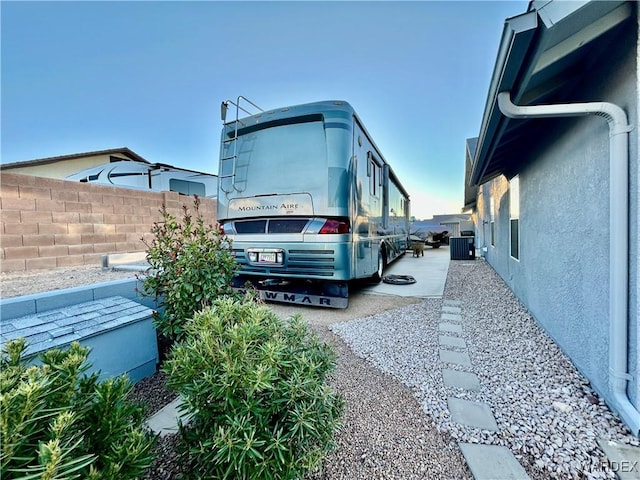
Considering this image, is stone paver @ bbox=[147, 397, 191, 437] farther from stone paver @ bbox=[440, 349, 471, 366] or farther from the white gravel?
stone paver @ bbox=[440, 349, 471, 366]

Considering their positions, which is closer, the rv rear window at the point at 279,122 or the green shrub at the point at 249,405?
the green shrub at the point at 249,405

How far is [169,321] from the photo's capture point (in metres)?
2.58

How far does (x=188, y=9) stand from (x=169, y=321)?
626 centimetres

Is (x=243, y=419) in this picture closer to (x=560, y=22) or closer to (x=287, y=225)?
(x=560, y=22)

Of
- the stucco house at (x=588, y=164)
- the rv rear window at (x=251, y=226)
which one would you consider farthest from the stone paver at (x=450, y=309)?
the rv rear window at (x=251, y=226)

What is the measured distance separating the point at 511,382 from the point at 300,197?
3370 millimetres

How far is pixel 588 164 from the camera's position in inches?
96.5

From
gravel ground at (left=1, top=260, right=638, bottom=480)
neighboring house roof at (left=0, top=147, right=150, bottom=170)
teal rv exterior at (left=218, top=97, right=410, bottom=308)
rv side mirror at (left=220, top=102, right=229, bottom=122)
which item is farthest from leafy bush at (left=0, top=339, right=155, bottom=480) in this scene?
neighboring house roof at (left=0, top=147, right=150, bottom=170)

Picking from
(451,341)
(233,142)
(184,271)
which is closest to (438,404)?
(451,341)

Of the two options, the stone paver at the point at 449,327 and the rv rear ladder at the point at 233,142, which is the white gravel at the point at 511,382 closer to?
the stone paver at the point at 449,327

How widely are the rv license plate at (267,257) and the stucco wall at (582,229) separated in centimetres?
377

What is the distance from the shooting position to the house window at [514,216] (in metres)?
5.38

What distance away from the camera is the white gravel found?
68.0 inches

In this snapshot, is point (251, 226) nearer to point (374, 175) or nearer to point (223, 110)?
point (223, 110)
